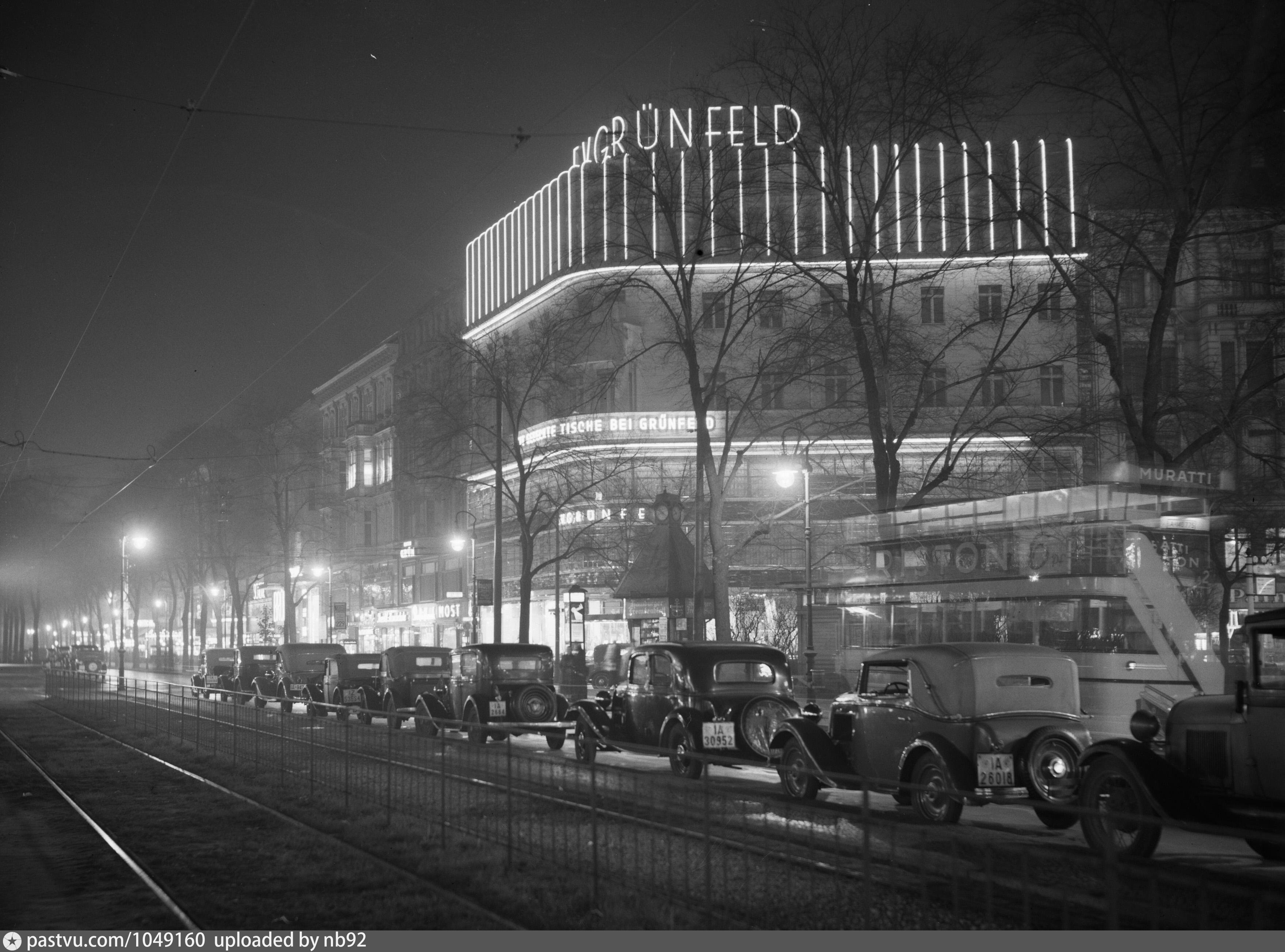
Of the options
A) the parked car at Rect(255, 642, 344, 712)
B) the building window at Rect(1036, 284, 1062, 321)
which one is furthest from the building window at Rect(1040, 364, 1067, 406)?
the parked car at Rect(255, 642, 344, 712)

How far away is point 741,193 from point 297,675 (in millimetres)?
19395

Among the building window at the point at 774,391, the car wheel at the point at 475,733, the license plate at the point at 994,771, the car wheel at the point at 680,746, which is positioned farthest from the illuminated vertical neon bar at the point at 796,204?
the car wheel at the point at 475,733

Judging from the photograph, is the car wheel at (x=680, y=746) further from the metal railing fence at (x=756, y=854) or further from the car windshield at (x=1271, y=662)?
the car windshield at (x=1271, y=662)

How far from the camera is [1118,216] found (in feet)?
84.7

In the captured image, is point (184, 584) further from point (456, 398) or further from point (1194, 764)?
point (1194, 764)

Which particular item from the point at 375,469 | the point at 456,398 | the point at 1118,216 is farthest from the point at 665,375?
the point at 1118,216

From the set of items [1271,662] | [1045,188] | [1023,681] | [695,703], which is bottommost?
[695,703]

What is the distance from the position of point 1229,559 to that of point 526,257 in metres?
37.9

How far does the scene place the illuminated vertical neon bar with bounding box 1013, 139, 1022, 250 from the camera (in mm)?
26322

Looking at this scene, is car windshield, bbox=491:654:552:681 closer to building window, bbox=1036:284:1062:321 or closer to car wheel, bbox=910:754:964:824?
building window, bbox=1036:284:1062:321

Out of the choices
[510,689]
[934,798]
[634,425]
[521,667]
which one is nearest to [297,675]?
[521,667]

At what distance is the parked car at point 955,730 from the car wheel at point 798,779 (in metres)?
0.02

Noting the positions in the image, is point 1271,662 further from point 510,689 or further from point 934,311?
point 934,311

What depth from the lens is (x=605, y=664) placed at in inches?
1735
